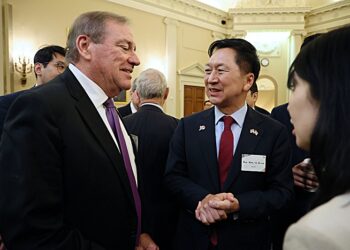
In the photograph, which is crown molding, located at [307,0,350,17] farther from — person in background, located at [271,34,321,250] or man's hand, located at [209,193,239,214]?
man's hand, located at [209,193,239,214]

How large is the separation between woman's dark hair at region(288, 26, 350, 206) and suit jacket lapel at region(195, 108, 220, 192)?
35.0 inches

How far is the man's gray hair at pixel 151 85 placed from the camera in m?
2.55

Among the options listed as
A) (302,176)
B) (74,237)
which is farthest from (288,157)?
(74,237)

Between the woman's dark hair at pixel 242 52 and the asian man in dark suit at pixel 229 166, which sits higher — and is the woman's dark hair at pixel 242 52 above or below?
above

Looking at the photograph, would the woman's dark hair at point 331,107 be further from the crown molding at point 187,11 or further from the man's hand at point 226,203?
the crown molding at point 187,11

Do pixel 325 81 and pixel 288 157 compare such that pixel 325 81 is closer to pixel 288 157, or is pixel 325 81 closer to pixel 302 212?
pixel 288 157

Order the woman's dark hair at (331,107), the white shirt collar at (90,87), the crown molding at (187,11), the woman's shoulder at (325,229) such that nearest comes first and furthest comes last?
the woman's shoulder at (325,229)
the woman's dark hair at (331,107)
the white shirt collar at (90,87)
the crown molding at (187,11)

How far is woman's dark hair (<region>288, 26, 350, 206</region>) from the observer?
0.80m

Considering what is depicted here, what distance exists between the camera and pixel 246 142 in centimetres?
181

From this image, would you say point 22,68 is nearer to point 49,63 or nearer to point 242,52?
point 49,63

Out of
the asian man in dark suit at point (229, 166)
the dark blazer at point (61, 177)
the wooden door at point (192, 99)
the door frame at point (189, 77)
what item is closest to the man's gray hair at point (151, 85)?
the asian man in dark suit at point (229, 166)

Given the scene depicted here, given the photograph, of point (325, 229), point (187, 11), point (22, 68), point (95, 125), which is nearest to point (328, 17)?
point (187, 11)

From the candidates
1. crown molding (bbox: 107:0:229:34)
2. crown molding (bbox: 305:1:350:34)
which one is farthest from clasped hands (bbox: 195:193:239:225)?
crown molding (bbox: 305:1:350:34)

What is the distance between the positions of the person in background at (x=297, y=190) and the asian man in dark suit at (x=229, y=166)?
18 centimetres
